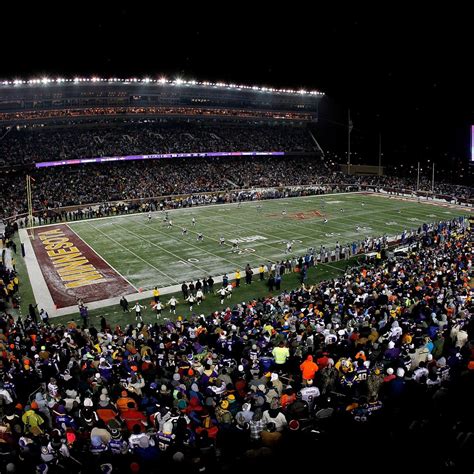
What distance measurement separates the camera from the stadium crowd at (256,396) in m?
6.07

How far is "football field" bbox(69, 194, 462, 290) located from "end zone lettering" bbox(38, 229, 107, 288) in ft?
4.76

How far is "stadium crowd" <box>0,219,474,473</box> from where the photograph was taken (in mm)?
6070

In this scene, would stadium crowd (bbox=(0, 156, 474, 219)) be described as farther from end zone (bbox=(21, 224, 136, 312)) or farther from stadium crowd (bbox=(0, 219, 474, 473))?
stadium crowd (bbox=(0, 219, 474, 473))

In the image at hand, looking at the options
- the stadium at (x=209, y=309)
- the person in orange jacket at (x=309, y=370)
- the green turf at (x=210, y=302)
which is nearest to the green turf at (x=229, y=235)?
the green turf at (x=210, y=302)

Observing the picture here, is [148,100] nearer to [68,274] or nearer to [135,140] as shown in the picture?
[135,140]

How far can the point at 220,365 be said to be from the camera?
33.2 feet

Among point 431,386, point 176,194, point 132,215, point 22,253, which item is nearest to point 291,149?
point 176,194

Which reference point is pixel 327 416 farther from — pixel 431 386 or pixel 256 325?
pixel 256 325

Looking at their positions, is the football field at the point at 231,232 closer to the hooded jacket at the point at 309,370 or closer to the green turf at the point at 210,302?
the green turf at the point at 210,302

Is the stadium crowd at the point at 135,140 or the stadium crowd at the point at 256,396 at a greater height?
the stadium crowd at the point at 135,140

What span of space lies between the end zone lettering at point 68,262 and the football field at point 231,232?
145 centimetres

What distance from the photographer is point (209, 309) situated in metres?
21.0

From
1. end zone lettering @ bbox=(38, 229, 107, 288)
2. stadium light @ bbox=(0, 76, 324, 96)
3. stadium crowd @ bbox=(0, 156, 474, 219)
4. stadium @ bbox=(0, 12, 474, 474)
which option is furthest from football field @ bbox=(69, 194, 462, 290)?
stadium light @ bbox=(0, 76, 324, 96)

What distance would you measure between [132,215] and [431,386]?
139 feet
